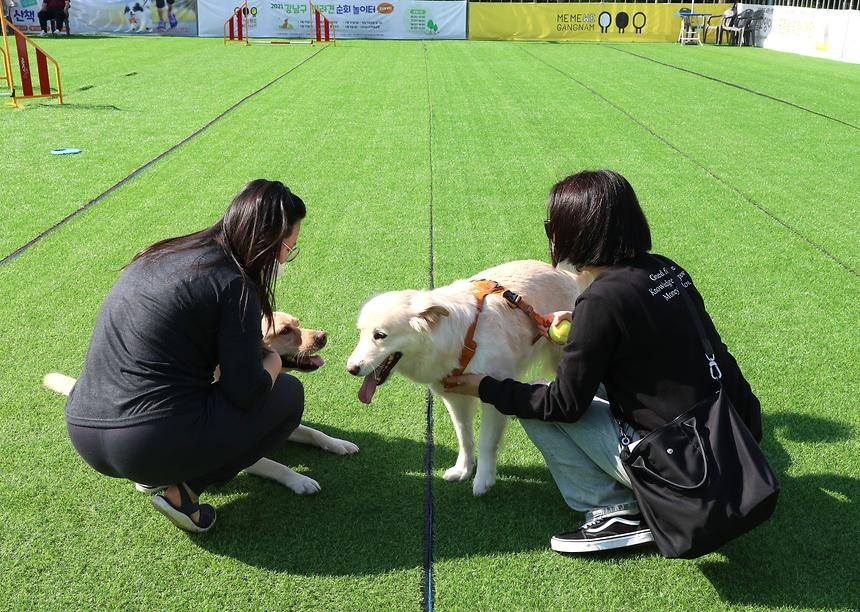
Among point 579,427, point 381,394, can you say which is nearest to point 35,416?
point 381,394

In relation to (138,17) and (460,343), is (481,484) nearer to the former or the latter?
(460,343)

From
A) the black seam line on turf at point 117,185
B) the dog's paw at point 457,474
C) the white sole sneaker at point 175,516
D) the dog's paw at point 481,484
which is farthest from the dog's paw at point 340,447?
the black seam line on turf at point 117,185

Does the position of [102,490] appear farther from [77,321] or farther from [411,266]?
[411,266]

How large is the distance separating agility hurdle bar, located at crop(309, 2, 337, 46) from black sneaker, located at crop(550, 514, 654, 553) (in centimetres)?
2670

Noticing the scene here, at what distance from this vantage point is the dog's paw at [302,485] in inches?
134

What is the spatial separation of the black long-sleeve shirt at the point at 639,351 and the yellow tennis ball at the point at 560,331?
0.47m

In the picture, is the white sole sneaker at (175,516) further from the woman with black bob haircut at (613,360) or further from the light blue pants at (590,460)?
the light blue pants at (590,460)

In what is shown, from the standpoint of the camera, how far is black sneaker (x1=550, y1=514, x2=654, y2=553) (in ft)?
9.59

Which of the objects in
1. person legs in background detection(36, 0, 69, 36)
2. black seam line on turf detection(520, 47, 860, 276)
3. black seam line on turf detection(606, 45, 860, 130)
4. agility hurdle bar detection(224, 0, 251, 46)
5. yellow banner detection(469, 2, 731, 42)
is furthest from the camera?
yellow banner detection(469, 2, 731, 42)

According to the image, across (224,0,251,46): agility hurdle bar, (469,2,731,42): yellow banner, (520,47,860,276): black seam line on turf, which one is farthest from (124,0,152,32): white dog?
(520,47,860,276): black seam line on turf

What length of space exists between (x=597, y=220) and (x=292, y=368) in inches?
71.7

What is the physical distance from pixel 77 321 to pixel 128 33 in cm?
2895

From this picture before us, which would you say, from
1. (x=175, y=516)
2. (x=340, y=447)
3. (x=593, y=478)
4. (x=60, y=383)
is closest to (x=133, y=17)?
(x=60, y=383)

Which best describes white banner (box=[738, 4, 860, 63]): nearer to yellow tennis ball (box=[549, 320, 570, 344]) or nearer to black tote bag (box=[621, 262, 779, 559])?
yellow tennis ball (box=[549, 320, 570, 344])
